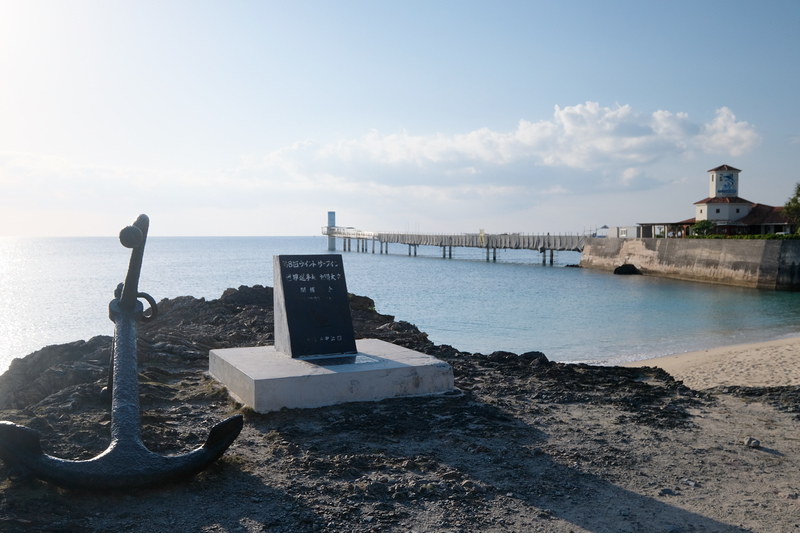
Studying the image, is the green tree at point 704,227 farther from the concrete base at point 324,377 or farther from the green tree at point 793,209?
the concrete base at point 324,377

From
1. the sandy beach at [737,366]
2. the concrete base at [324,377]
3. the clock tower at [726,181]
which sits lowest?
the sandy beach at [737,366]

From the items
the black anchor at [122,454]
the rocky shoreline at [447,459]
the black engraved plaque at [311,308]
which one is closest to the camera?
the black anchor at [122,454]

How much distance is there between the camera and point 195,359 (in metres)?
8.87

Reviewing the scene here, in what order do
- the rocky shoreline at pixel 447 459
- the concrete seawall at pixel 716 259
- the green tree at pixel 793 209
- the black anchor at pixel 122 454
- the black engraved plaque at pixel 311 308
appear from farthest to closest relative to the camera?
the green tree at pixel 793 209 < the concrete seawall at pixel 716 259 < the black engraved plaque at pixel 311 308 < the rocky shoreline at pixel 447 459 < the black anchor at pixel 122 454

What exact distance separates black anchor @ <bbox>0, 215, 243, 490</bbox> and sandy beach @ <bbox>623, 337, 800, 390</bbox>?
8080mm

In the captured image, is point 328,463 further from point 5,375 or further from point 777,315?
point 777,315

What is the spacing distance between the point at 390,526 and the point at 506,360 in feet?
19.8

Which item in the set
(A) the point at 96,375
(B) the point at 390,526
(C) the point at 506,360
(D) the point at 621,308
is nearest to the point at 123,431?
(B) the point at 390,526

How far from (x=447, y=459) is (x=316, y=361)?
7.91 ft

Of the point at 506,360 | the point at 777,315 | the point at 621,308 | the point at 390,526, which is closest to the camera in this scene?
the point at 390,526

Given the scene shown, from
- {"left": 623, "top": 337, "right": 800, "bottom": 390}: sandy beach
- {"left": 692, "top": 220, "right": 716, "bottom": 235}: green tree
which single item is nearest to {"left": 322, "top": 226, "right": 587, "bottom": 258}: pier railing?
{"left": 692, "top": 220, "right": 716, "bottom": 235}: green tree

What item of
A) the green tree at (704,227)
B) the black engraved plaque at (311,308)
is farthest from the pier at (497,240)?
the black engraved plaque at (311,308)

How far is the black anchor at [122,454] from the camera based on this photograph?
11.9ft

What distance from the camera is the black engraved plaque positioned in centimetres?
709
